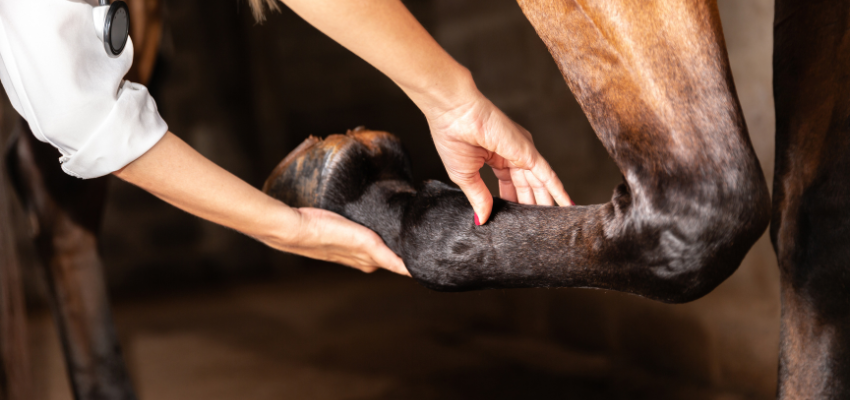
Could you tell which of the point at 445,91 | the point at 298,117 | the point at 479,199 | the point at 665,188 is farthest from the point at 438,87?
the point at 298,117

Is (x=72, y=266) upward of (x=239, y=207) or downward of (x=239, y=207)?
downward

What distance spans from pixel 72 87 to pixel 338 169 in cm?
30

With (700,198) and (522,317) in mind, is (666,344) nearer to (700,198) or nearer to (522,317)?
(522,317)

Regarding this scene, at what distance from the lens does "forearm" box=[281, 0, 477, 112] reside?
55 cm

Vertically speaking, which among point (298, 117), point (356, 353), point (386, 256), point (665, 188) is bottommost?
point (356, 353)

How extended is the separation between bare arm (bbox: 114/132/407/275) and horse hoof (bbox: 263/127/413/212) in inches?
1.3

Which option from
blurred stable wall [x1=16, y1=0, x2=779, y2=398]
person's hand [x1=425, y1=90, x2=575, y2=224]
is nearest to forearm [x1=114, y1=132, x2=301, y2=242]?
person's hand [x1=425, y1=90, x2=575, y2=224]

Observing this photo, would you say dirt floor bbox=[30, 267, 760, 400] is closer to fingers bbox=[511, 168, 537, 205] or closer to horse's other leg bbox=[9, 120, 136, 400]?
horse's other leg bbox=[9, 120, 136, 400]

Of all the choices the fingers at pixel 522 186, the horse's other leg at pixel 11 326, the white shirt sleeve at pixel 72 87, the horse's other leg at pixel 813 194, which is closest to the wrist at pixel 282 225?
the white shirt sleeve at pixel 72 87

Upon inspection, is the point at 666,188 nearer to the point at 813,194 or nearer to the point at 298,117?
the point at 813,194

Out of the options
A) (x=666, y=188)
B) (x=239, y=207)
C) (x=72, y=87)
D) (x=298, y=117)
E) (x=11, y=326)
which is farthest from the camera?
(x=298, y=117)

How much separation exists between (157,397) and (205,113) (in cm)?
208

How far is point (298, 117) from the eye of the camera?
11.6ft

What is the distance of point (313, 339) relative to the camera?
204 cm
